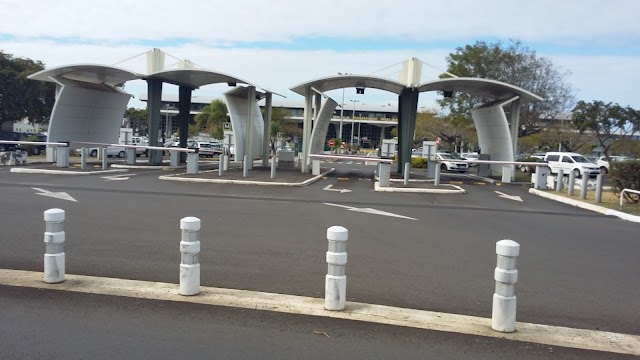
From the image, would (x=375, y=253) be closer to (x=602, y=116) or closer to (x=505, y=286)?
(x=505, y=286)

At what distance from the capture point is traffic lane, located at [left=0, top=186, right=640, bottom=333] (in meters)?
6.44

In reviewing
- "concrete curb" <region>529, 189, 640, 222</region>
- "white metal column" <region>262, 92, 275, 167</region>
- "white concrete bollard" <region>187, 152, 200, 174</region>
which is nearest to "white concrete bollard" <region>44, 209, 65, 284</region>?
"concrete curb" <region>529, 189, 640, 222</region>

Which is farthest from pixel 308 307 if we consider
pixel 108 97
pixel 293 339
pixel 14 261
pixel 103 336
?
pixel 108 97

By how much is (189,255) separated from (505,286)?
3.30 meters

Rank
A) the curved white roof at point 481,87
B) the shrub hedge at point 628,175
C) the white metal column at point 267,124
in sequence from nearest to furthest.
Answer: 1. the shrub hedge at point 628,175
2. the curved white roof at point 481,87
3. the white metal column at point 267,124

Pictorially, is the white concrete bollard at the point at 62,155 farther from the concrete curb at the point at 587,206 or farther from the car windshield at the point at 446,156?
the car windshield at the point at 446,156

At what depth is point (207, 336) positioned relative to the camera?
487 cm

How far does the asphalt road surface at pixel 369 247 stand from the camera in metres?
6.51

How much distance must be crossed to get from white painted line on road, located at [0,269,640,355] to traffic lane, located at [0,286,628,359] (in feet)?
0.44

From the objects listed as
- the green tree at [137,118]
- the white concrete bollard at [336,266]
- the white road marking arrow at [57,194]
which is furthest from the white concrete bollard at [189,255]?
the green tree at [137,118]

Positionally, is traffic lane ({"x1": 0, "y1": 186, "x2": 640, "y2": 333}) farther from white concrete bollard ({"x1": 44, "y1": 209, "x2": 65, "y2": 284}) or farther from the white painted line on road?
white concrete bollard ({"x1": 44, "y1": 209, "x2": 65, "y2": 284})

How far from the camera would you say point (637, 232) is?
12297 mm

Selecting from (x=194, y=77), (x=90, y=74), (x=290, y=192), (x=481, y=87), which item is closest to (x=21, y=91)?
(x=90, y=74)

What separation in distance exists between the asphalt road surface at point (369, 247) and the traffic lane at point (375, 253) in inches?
1.0
